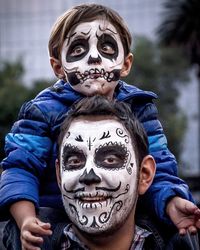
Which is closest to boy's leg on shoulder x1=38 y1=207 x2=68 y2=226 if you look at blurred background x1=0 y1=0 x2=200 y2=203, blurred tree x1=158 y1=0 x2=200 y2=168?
blurred background x1=0 y1=0 x2=200 y2=203

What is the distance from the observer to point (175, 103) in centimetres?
5197

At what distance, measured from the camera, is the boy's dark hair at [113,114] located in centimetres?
331

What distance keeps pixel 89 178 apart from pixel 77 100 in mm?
454

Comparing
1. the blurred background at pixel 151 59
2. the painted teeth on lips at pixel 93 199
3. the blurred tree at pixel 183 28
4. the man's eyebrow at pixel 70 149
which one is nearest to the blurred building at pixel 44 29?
the blurred background at pixel 151 59

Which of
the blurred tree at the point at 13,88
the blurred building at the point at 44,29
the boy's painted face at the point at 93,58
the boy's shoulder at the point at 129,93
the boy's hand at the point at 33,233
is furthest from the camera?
the blurred building at the point at 44,29

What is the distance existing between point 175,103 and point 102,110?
48.9m

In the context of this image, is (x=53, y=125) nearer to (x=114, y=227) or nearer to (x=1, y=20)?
(x=114, y=227)

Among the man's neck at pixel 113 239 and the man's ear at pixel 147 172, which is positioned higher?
the man's ear at pixel 147 172

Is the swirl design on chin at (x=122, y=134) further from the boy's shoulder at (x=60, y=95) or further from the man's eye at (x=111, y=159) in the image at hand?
the boy's shoulder at (x=60, y=95)

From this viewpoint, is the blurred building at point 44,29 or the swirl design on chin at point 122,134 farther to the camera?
the blurred building at point 44,29

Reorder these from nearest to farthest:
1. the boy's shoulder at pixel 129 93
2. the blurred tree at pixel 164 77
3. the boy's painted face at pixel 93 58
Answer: the boy's painted face at pixel 93 58
the boy's shoulder at pixel 129 93
the blurred tree at pixel 164 77

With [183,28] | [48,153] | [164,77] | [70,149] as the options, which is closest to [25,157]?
[48,153]

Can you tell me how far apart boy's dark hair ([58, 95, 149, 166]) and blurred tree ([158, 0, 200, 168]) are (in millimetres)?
26135

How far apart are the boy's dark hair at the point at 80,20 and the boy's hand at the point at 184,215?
2.64ft
